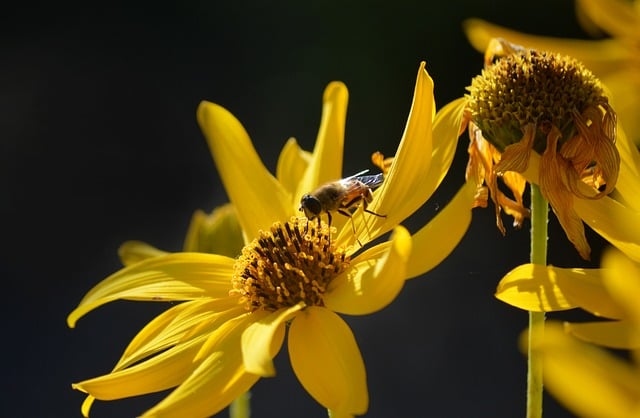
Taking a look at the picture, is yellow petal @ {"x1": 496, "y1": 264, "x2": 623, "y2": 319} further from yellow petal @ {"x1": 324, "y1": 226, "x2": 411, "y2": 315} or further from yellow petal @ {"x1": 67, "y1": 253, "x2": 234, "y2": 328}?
yellow petal @ {"x1": 67, "y1": 253, "x2": 234, "y2": 328}

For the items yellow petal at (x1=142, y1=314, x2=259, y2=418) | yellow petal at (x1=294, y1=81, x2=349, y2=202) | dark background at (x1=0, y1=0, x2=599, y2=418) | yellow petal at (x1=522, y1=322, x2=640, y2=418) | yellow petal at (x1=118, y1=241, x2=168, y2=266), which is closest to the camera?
yellow petal at (x1=522, y1=322, x2=640, y2=418)

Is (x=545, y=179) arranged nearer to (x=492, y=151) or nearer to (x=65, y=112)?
(x=492, y=151)

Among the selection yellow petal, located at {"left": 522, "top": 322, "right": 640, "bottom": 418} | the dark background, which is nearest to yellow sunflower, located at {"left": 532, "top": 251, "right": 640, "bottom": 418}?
yellow petal, located at {"left": 522, "top": 322, "right": 640, "bottom": 418}

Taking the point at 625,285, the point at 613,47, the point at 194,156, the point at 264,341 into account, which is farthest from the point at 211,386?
the point at 194,156

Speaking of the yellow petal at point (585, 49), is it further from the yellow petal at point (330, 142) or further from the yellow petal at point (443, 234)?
the yellow petal at point (443, 234)

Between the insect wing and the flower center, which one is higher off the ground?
the flower center

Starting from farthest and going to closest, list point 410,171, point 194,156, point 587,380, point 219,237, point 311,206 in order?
1. point 194,156
2. point 219,237
3. point 311,206
4. point 410,171
5. point 587,380

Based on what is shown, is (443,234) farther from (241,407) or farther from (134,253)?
(134,253)
